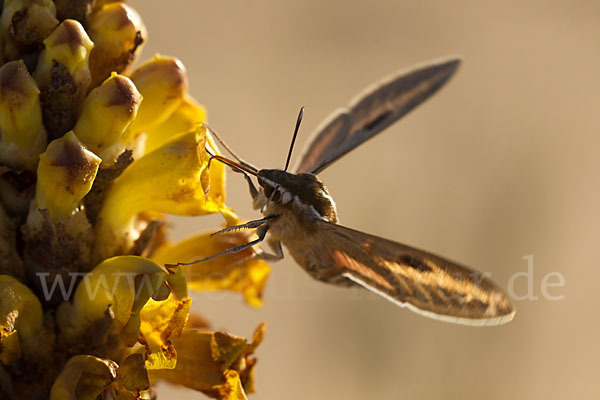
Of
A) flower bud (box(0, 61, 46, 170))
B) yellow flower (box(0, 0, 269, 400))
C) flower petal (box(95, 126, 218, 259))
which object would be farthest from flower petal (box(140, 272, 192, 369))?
flower bud (box(0, 61, 46, 170))

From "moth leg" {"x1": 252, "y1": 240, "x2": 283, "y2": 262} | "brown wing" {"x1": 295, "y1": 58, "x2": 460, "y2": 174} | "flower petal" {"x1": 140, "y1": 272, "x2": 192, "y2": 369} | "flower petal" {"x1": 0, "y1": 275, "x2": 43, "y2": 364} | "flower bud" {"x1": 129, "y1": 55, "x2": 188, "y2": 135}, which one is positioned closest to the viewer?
"flower petal" {"x1": 0, "y1": 275, "x2": 43, "y2": 364}

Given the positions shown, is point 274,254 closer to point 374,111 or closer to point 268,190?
point 268,190

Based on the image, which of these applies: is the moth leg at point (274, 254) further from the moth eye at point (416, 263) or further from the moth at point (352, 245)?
the moth eye at point (416, 263)

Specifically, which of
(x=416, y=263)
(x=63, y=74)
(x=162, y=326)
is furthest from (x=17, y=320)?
(x=416, y=263)

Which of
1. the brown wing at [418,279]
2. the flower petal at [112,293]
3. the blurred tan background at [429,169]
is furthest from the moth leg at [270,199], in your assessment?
the blurred tan background at [429,169]

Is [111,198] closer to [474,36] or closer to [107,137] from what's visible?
[107,137]

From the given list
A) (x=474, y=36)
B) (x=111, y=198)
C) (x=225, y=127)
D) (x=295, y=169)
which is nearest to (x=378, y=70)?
(x=474, y=36)

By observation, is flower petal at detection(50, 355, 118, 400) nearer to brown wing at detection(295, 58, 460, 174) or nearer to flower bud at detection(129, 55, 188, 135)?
flower bud at detection(129, 55, 188, 135)
